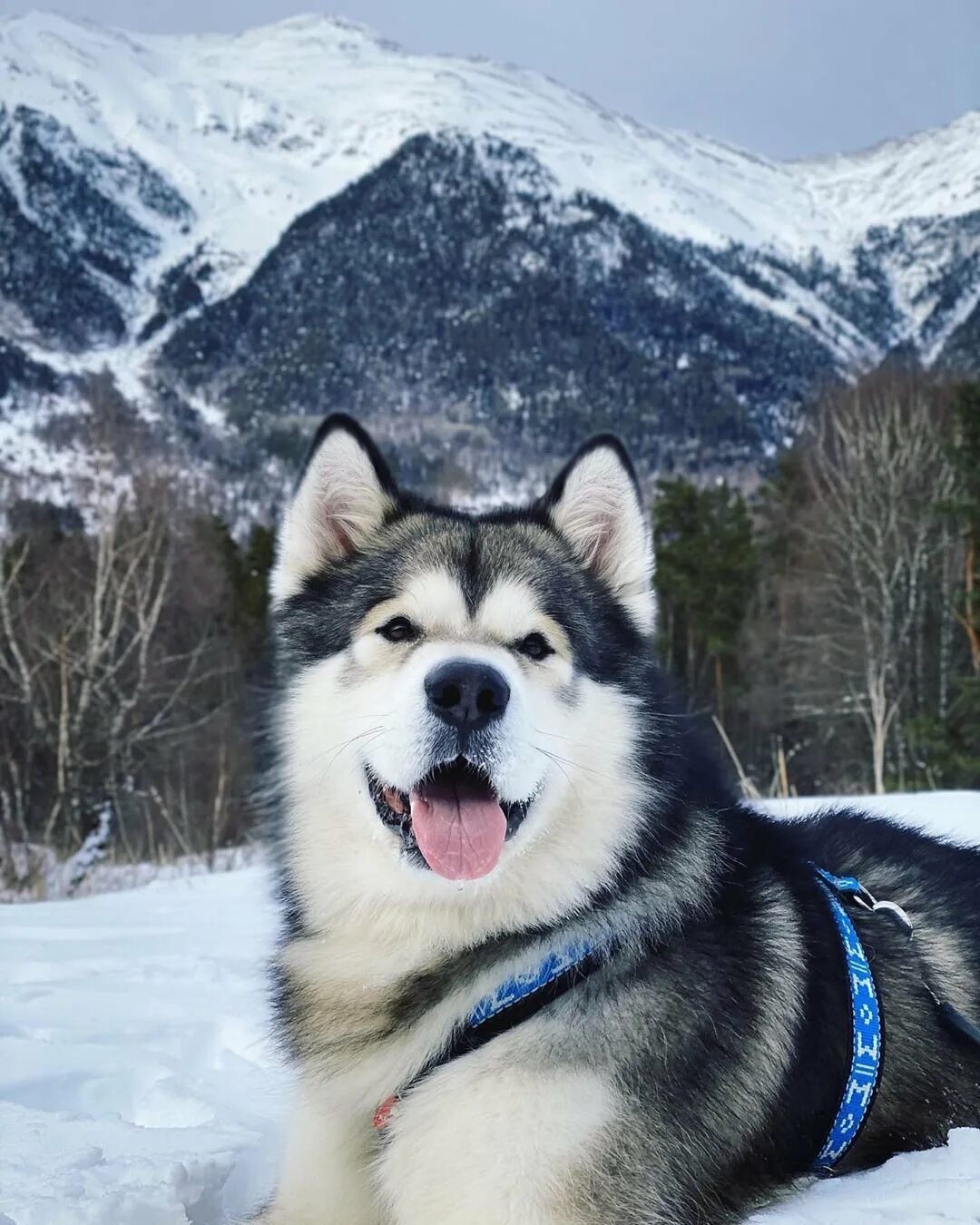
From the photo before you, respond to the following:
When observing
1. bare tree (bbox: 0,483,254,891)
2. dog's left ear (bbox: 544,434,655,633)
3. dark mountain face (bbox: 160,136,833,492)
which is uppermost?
dark mountain face (bbox: 160,136,833,492)

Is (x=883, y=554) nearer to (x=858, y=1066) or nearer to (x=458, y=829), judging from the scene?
(x=858, y=1066)

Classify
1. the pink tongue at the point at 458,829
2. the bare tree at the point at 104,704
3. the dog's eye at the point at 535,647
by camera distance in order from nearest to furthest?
the pink tongue at the point at 458,829 → the dog's eye at the point at 535,647 → the bare tree at the point at 104,704

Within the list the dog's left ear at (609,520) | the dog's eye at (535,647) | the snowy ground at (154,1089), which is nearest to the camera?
the snowy ground at (154,1089)

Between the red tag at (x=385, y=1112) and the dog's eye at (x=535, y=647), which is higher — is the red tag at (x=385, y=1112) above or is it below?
below

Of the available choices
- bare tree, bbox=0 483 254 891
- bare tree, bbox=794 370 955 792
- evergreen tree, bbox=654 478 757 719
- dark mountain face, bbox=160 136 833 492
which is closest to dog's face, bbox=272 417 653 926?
bare tree, bbox=0 483 254 891

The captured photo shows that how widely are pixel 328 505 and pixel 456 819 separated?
1153 millimetres

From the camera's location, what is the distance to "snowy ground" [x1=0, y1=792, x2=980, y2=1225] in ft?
7.18

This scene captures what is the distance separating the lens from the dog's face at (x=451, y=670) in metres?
2.33

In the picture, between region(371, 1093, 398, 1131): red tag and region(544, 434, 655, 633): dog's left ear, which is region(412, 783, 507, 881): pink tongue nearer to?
region(371, 1093, 398, 1131): red tag

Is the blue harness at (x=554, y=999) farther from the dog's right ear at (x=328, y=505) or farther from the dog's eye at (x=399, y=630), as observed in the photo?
the dog's right ear at (x=328, y=505)

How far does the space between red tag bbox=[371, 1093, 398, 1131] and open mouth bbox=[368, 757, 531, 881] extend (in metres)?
0.54

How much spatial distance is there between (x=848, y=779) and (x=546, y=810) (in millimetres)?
24111

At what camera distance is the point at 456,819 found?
7.75ft

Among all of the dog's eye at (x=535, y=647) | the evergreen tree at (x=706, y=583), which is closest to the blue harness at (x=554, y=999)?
the dog's eye at (x=535, y=647)
